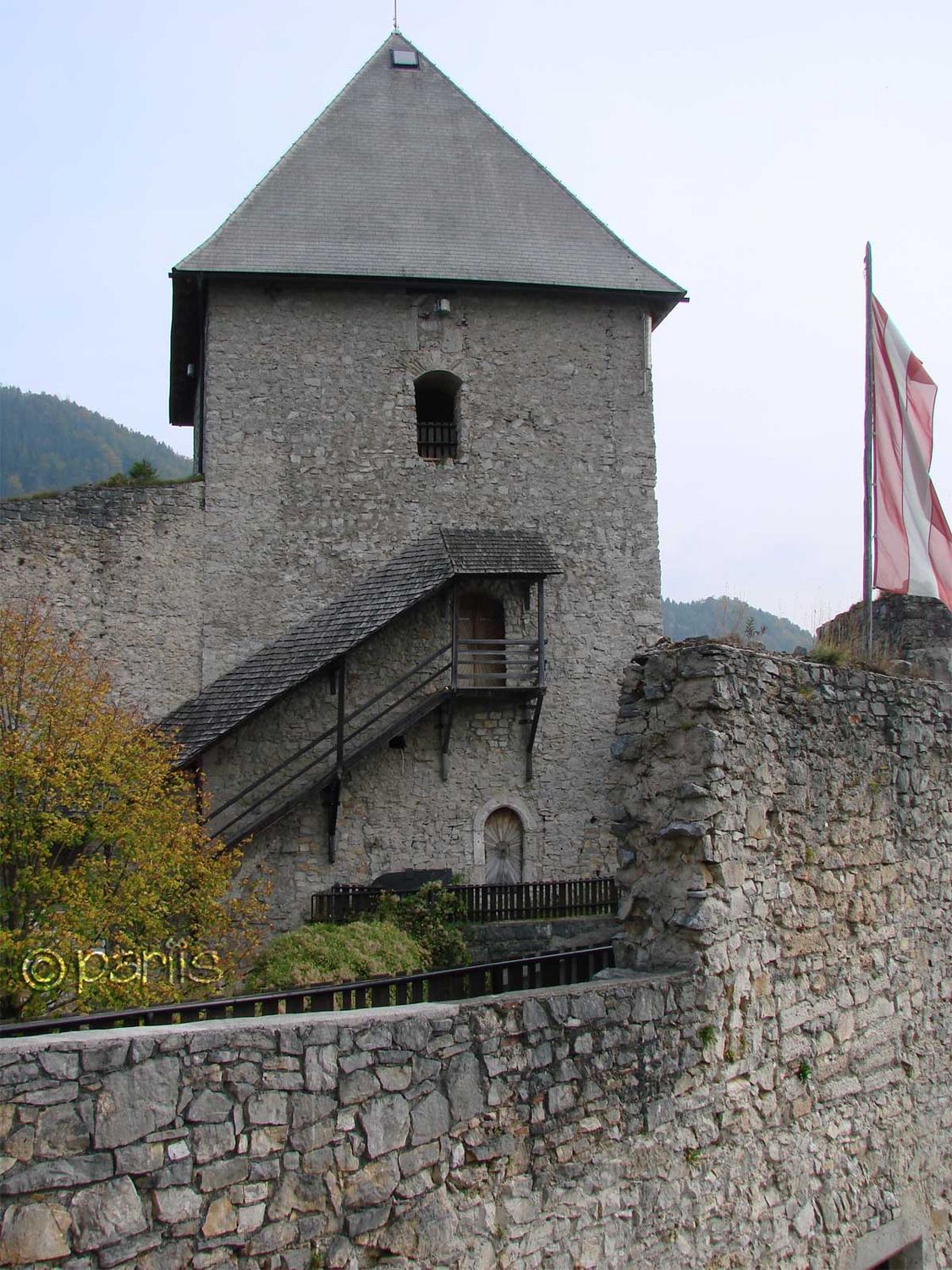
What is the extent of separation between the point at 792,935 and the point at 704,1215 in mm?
1701

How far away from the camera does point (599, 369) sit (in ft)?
60.2

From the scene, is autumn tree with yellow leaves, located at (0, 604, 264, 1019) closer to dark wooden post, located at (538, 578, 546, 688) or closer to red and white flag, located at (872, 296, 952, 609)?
dark wooden post, located at (538, 578, 546, 688)

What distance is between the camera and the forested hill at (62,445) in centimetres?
7206

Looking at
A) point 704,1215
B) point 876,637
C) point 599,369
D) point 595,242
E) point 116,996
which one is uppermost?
point 595,242

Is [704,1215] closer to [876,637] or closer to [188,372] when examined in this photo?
[876,637]

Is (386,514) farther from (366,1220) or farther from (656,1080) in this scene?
→ (366,1220)

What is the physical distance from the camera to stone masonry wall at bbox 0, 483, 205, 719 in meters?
15.8

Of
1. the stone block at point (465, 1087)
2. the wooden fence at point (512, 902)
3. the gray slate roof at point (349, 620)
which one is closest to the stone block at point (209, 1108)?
the stone block at point (465, 1087)

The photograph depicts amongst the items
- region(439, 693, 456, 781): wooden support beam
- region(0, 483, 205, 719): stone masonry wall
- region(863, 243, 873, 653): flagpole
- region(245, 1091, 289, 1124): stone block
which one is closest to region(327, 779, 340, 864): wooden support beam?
region(439, 693, 456, 781): wooden support beam

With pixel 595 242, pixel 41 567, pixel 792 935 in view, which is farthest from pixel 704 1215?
pixel 595 242

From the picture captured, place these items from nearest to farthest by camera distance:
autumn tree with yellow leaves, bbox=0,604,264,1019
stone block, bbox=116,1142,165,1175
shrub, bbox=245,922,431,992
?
stone block, bbox=116,1142,165,1175 → autumn tree with yellow leaves, bbox=0,604,264,1019 → shrub, bbox=245,922,431,992

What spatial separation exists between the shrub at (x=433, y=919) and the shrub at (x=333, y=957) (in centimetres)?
110

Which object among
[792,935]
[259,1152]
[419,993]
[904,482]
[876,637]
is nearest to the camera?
[259,1152]

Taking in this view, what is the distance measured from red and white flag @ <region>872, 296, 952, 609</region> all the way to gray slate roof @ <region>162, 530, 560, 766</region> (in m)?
5.32
